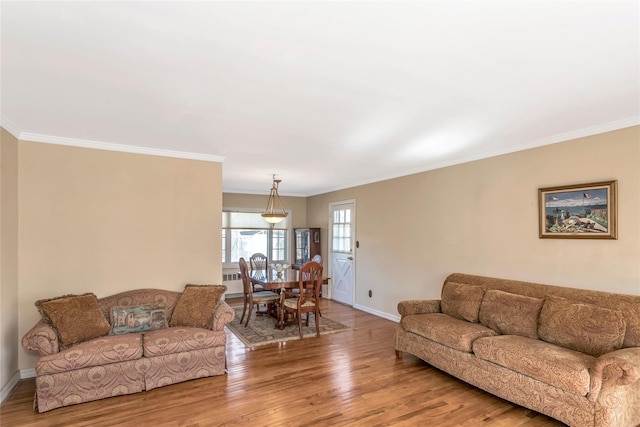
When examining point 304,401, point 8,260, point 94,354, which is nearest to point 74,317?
point 94,354

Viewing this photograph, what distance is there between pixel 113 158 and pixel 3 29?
2.29 meters

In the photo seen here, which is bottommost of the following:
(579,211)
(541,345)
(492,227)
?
(541,345)

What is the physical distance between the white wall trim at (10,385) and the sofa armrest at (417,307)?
385cm

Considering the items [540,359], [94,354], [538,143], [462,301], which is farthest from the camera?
[462,301]

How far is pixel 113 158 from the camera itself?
3.72m

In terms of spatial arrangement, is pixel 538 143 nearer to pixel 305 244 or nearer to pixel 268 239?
pixel 305 244

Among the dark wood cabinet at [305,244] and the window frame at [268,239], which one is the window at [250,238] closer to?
the window frame at [268,239]

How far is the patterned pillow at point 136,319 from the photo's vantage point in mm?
3381

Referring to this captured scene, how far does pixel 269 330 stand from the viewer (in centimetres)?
489

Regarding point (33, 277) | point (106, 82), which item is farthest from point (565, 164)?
point (33, 277)

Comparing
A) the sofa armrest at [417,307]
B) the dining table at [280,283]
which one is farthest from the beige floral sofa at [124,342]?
the sofa armrest at [417,307]

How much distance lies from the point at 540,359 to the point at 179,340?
314cm

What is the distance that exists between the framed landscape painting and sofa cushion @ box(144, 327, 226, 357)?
360 centimetres

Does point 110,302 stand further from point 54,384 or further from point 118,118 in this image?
point 118,118
